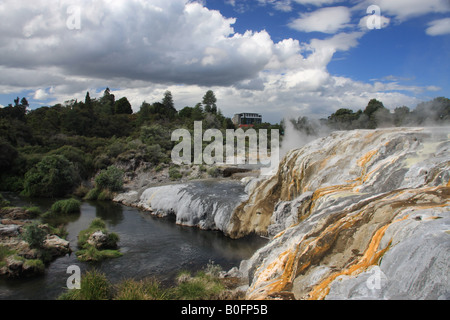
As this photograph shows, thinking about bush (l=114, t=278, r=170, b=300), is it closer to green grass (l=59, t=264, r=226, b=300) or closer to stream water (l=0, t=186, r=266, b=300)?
green grass (l=59, t=264, r=226, b=300)

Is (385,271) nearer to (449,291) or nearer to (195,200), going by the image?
(449,291)

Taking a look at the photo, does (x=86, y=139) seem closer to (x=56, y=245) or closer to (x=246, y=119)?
(x=56, y=245)

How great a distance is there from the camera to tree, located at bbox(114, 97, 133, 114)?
7631 centimetres

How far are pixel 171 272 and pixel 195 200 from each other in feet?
27.3

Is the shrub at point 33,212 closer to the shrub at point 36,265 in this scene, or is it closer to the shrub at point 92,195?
the shrub at point 92,195

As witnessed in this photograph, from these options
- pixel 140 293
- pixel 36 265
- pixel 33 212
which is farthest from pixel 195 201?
pixel 140 293

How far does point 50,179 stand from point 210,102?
50107 millimetres

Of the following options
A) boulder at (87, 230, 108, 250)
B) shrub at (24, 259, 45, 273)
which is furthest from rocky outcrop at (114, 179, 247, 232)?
shrub at (24, 259, 45, 273)

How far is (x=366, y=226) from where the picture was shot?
335 inches

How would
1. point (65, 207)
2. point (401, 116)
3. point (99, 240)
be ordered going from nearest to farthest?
point (99, 240), point (65, 207), point (401, 116)

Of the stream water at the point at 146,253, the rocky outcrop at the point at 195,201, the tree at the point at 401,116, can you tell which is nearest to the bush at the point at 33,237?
the stream water at the point at 146,253

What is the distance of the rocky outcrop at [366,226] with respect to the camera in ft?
20.4

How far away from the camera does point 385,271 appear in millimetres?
6555
